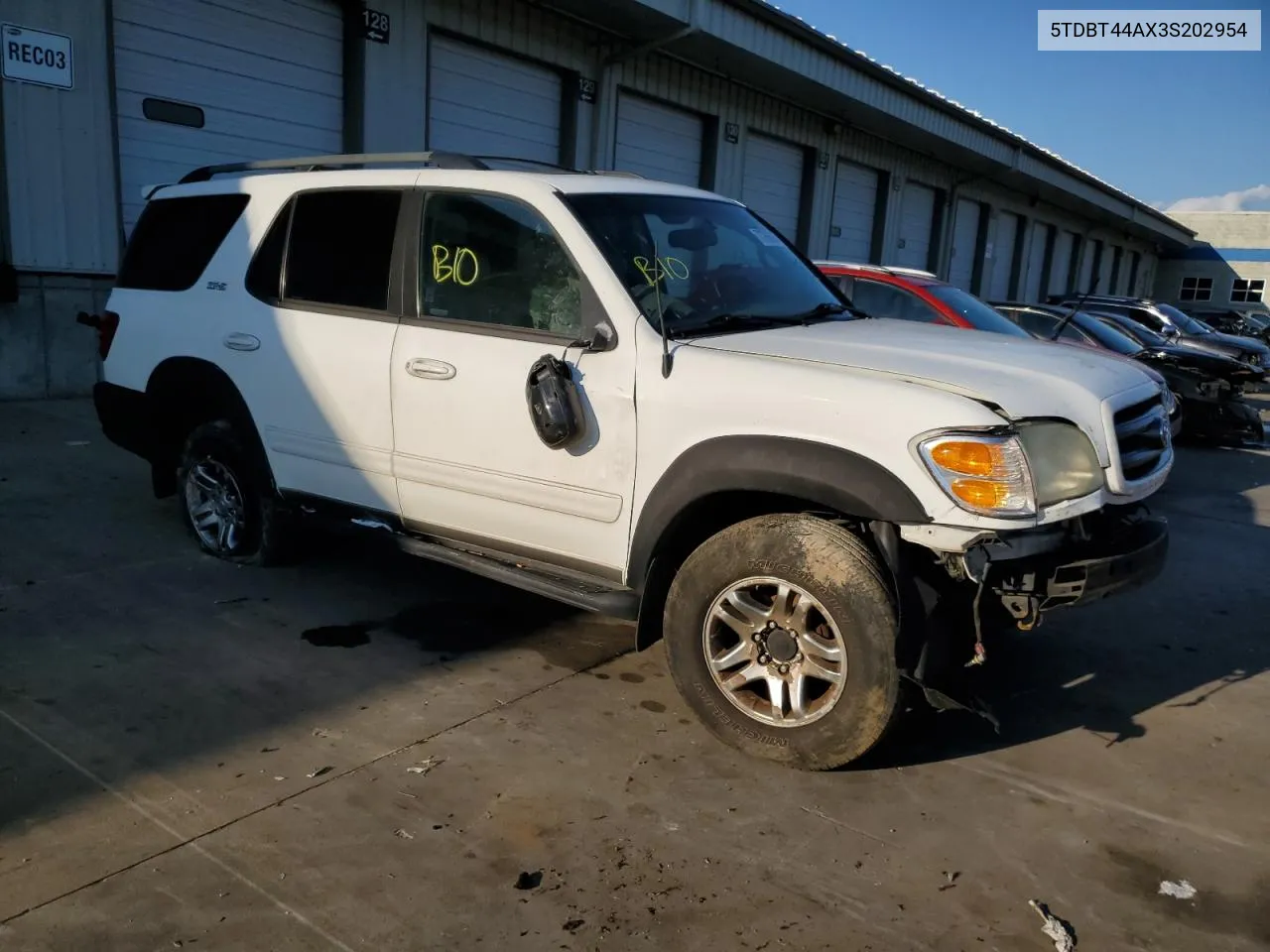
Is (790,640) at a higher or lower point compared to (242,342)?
lower

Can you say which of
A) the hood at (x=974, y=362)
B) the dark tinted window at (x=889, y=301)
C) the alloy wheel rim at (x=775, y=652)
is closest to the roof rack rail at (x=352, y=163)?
the hood at (x=974, y=362)

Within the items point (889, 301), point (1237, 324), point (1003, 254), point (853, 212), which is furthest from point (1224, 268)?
point (889, 301)

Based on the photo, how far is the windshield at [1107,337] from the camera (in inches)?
455

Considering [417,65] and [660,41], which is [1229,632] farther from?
[660,41]

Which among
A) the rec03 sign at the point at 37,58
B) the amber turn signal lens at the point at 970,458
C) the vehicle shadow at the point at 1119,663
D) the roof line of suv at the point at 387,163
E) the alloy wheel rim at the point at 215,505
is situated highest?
the rec03 sign at the point at 37,58

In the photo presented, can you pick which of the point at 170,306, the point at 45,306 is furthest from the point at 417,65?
the point at 170,306

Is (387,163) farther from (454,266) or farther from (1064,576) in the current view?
(1064,576)

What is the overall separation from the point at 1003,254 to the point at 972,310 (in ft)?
77.0

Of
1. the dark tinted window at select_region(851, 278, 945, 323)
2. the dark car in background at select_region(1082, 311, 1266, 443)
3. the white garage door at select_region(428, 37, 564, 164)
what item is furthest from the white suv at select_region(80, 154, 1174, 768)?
the dark car in background at select_region(1082, 311, 1266, 443)

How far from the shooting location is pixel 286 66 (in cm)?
1058

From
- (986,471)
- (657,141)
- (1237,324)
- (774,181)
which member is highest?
(657,141)

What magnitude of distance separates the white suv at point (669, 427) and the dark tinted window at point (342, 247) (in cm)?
1

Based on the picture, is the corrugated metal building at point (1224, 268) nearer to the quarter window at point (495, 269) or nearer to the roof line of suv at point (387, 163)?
the roof line of suv at point (387, 163)

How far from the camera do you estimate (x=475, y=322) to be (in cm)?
401
